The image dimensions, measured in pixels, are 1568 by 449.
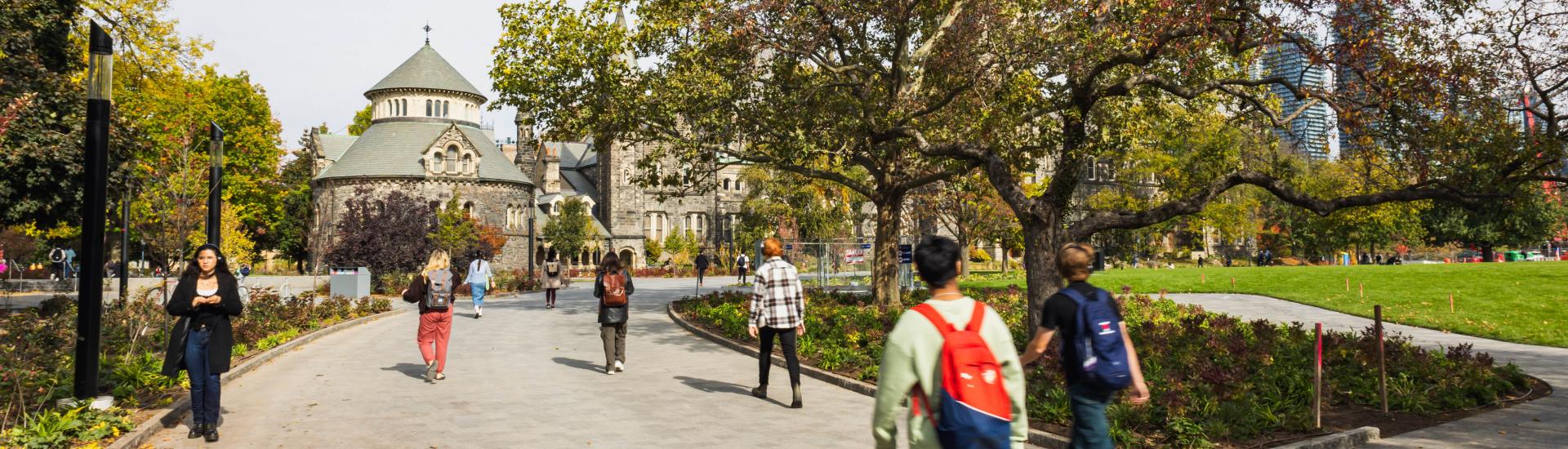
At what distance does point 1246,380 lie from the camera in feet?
29.4

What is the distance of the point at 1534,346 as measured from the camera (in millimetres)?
15273

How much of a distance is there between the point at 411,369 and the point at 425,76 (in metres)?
55.0

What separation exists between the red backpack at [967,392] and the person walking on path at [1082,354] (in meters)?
1.18

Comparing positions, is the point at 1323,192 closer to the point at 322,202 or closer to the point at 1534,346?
the point at 1534,346

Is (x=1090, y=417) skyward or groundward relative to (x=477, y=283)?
groundward

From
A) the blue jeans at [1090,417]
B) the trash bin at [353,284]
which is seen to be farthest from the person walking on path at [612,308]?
the trash bin at [353,284]

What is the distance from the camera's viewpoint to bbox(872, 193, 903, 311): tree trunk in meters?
20.0

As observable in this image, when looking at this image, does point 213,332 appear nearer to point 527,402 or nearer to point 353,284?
point 527,402

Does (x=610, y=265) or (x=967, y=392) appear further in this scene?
(x=610, y=265)

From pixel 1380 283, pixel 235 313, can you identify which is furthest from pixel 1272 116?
pixel 1380 283

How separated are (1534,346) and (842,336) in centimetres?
1152

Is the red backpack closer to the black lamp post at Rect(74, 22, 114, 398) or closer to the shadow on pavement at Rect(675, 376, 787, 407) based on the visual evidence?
the shadow on pavement at Rect(675, 376, 787, 407)

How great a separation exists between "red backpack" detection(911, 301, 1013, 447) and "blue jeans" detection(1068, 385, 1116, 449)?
1400mm

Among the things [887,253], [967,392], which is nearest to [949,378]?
[967,392]
